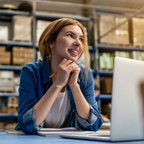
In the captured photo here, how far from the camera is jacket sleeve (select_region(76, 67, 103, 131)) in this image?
4.07ft

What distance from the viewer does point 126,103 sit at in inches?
31.4

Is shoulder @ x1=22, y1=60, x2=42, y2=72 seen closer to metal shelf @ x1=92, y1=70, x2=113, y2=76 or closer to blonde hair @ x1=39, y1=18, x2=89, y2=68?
blonde hair @ x1=39, y1=18, x2=89, y2=68

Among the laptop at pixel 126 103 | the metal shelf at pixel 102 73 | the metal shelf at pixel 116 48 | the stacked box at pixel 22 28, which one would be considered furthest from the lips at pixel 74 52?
the metal shelf at pixel 116 48

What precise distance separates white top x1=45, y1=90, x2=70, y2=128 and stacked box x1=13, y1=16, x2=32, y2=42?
3339 mm

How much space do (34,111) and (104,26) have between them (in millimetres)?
4049

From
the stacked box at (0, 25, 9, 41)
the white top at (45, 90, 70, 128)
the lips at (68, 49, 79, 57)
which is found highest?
the stacked box at (0, 25, 9, 41)

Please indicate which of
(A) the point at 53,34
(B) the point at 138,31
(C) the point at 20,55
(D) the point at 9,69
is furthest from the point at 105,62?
(A) the point at 53,34

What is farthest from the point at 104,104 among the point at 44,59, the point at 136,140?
the point at 136,140

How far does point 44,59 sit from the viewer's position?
1.41 metres

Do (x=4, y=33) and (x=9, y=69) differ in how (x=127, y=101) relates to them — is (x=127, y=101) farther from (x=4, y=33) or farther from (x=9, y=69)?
(x=4, y=33)

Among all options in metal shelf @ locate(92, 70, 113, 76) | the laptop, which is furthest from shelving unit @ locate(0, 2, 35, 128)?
the laptop

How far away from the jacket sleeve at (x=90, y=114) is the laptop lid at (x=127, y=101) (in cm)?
41

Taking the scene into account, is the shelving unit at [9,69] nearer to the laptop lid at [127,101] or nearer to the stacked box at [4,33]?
the stacked box at [4,33]

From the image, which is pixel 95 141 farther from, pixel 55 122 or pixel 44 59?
pixel 44 59
